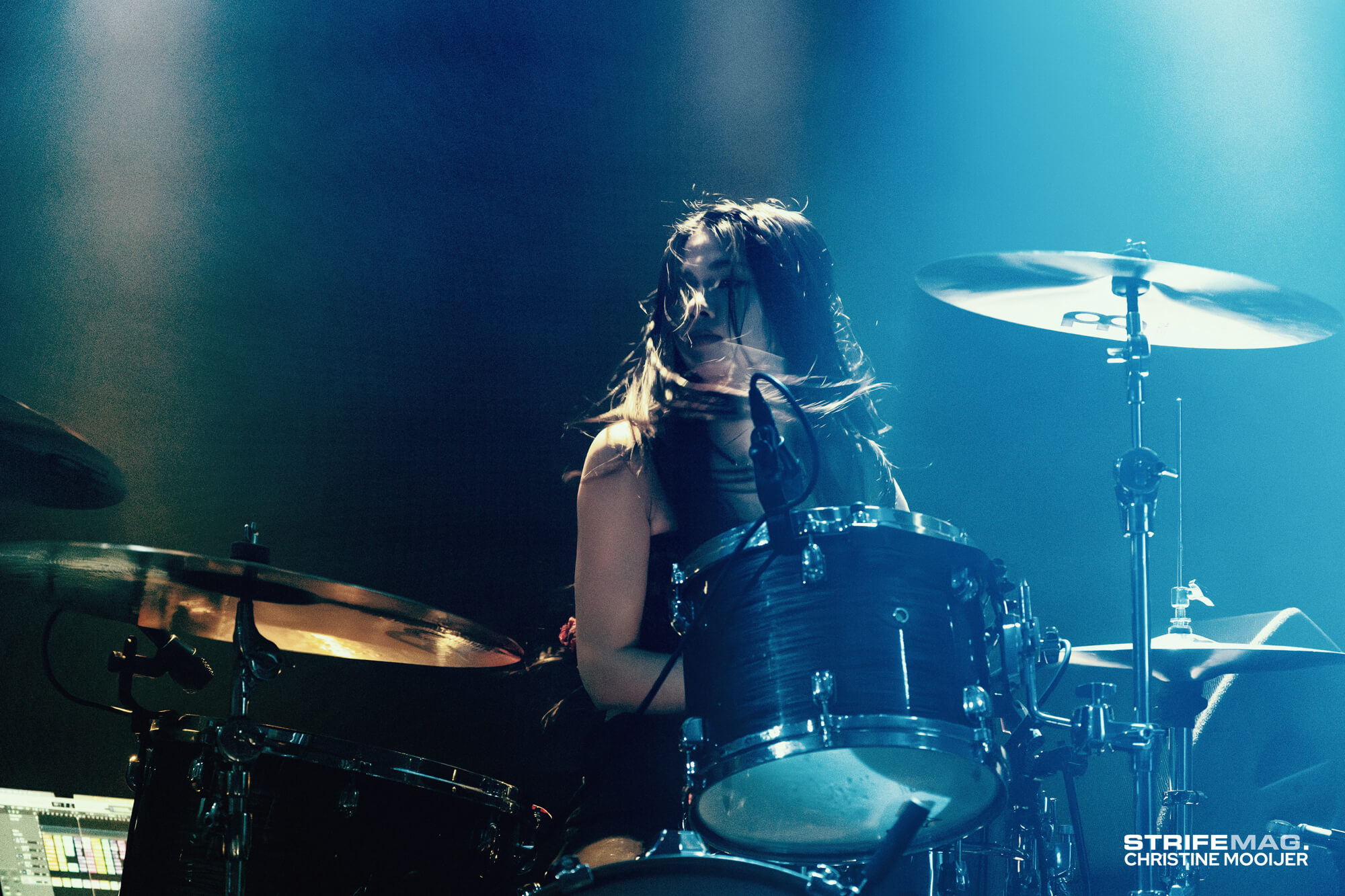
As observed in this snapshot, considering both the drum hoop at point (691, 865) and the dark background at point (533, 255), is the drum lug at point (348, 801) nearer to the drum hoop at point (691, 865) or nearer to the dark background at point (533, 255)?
the drum hoop at point (691, 865)

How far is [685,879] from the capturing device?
3.84 ft

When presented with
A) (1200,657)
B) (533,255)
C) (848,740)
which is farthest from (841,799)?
(533,255)

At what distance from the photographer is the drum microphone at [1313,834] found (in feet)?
7.00

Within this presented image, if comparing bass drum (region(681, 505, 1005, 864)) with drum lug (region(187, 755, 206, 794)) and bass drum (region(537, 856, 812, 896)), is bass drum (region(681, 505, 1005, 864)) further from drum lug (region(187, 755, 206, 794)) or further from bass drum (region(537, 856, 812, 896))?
drum lug (region(187, 755, 206, 794))

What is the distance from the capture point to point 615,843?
156 cm

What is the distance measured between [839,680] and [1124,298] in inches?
58.2

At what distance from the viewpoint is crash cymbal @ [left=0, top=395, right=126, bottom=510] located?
1.79 meters

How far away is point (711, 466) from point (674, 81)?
70.0 inches

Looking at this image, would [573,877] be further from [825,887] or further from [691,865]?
[825,887]

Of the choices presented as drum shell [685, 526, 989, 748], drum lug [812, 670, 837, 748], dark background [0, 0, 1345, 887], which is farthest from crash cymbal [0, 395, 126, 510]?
drum lug [812, 670, 837, 748]

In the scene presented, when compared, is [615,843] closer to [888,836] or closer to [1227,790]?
[888,836]

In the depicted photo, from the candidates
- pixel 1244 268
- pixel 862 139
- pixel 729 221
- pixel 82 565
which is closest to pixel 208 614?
pixel 82 565

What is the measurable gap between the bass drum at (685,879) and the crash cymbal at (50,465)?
130 cm

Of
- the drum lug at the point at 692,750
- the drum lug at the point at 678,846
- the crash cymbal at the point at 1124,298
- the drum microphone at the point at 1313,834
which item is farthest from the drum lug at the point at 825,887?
the drum microphone at the point at 1313,834
